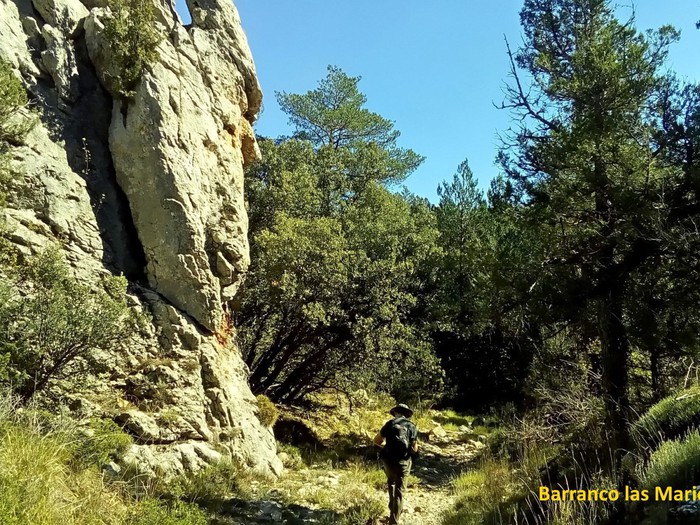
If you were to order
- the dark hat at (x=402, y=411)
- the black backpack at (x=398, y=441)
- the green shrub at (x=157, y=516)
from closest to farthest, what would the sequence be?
the green shrub at (x=157, y=516) < the black backpack at (x=398, y=441) < the dark hat at (x=402, y=411)

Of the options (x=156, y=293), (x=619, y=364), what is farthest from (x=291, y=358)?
(x=619, y=364)

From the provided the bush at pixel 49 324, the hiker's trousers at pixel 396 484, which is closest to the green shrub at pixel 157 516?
the bush at pixel 49 324

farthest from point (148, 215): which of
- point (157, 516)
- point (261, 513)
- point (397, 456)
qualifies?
point (397, 456)

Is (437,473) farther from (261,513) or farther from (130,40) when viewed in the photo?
(130,40)

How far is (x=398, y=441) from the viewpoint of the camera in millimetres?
8008

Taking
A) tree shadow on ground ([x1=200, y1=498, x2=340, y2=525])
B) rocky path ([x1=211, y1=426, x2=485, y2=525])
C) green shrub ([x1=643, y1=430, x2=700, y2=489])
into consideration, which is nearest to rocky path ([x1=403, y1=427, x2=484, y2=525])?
rocky path ([x1=211, y1=426, x2=485, y2=525])

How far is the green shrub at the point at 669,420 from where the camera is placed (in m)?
5.97

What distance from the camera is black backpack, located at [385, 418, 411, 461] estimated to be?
798 centimetres

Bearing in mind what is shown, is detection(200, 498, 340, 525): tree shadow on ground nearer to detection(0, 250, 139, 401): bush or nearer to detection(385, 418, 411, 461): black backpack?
detection(385, 418, 411, 461): black backpack

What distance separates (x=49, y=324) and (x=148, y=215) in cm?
396

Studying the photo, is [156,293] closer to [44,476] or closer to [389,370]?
[44,476]

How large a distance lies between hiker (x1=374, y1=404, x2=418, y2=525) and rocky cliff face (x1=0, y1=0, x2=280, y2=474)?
119 inches

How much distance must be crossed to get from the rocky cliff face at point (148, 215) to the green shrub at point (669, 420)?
664 centimetres

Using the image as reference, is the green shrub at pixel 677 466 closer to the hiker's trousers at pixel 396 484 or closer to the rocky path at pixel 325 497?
the hiker's trousers at pixel 396 484
